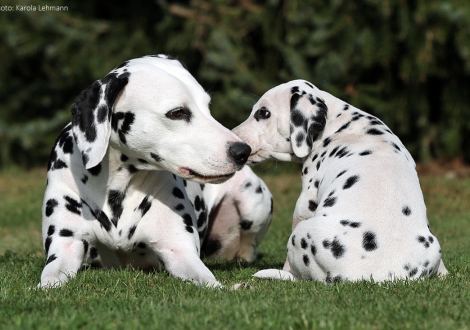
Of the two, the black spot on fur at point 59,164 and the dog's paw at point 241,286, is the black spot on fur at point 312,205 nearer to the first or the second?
the dog's paw at point 241,286

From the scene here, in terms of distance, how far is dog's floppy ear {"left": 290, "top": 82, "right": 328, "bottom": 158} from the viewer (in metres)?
6.88

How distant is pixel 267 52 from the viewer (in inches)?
655

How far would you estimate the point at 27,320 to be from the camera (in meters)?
4.27

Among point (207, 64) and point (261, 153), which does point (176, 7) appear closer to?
point (207, 64)

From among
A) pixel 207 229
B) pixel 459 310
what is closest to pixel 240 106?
pixel 207 229

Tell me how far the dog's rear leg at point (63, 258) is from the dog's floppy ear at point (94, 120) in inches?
30.2

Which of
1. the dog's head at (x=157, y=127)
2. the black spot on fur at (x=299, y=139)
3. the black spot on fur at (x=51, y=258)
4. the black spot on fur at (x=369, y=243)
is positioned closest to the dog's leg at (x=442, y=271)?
the black spot on fur at (x=369, y=243)

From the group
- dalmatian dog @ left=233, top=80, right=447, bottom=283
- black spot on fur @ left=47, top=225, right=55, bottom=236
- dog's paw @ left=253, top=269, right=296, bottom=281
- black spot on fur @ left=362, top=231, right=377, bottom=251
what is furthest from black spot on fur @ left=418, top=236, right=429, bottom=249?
black spot on fur @ left=47, top=225, right=55, bottom=236

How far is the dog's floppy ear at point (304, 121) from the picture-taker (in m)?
6.88

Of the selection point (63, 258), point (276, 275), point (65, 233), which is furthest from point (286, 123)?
point (63, 258)

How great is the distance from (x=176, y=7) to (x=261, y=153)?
9424 mm

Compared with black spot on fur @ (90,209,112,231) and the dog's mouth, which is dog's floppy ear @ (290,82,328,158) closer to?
the dog's mouth

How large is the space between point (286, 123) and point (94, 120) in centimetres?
208

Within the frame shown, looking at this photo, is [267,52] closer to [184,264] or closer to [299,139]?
[299,139]
